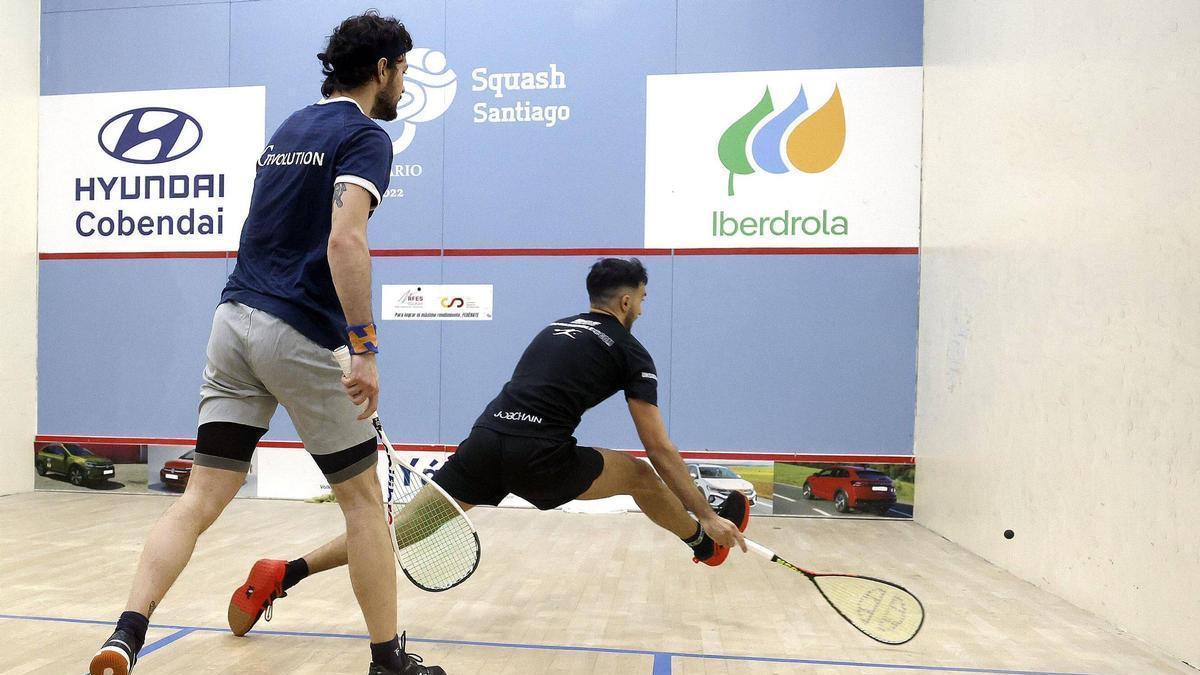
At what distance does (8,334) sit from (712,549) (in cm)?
365

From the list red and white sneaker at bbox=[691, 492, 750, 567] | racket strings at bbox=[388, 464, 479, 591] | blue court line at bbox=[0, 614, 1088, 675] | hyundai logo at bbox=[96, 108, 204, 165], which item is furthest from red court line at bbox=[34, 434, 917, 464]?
racket strings at bbox=[388, 464, 479, 591]

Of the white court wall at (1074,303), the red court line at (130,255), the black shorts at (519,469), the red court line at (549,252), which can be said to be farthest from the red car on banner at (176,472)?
the white court wall at (1074,303)

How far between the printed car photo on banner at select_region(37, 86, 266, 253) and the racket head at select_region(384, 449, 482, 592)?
3.00 meters

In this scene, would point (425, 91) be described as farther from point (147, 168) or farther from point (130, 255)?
point (130, 255)

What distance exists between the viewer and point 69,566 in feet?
8.61

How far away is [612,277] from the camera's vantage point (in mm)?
2146

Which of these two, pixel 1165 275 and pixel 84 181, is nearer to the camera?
pixel 1165 275

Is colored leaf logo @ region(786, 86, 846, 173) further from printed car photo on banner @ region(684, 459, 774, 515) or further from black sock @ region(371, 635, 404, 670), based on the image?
black sock @ region(371, 635, 404, 670)

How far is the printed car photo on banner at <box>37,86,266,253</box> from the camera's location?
4332 millimetres

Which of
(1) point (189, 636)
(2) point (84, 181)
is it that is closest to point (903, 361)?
(1) point (189, 636)

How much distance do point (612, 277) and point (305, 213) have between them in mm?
827

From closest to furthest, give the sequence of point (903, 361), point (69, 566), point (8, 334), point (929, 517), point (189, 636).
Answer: point (189, 636) < point (69, 566) < point (929, 517) < point (903, 361) < point (8, 334)

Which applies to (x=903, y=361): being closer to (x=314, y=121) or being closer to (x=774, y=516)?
(x=774, y=516)

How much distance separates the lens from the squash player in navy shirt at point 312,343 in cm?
144
